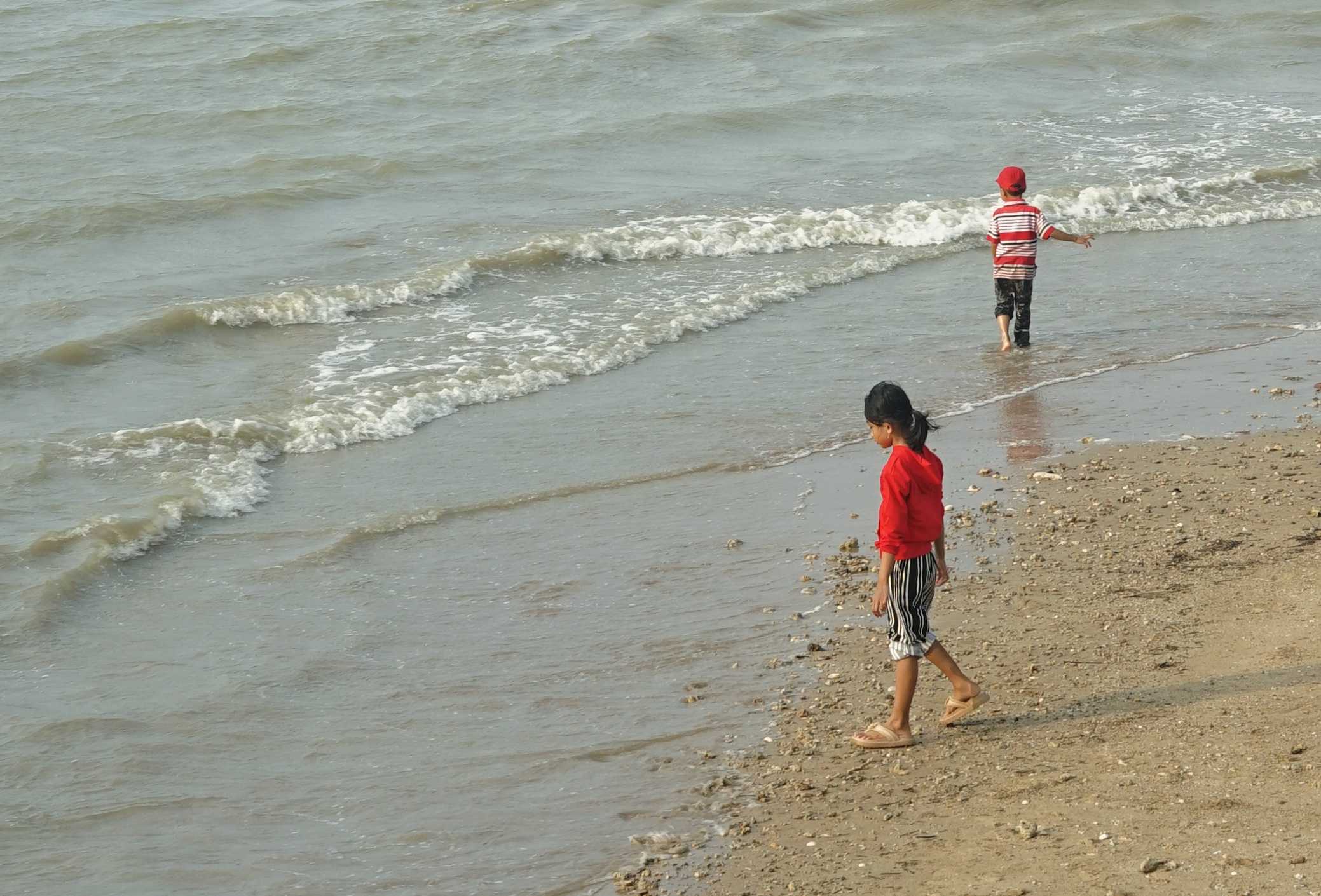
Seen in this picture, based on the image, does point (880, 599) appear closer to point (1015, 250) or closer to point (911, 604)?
point (911, 604)

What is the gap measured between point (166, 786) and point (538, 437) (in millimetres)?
4476

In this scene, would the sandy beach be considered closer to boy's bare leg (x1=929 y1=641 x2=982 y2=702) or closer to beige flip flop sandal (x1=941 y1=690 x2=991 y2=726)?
beige flip flop sandal (x1=941 y1=690 x2=991 y2=726)

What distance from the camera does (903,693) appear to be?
5.52m

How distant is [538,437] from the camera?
9.91 metres

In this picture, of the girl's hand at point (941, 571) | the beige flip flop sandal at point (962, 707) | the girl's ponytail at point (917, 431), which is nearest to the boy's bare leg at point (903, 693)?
the beige flip flop sandal at point (962, 707)

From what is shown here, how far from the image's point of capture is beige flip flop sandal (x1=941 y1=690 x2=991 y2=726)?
5.59 meters

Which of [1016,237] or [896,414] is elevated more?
[896,414]

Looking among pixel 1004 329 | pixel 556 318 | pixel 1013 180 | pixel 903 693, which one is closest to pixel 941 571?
pixel 903 693

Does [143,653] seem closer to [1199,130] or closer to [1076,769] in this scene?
[1076,769]

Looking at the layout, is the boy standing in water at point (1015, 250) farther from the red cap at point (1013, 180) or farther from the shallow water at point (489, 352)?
the shallow water at point (489, 352)

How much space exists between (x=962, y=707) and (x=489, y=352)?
6.89m

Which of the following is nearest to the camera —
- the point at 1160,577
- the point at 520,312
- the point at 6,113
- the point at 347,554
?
the point at 1160,577

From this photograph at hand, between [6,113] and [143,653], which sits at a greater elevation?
[6,113]

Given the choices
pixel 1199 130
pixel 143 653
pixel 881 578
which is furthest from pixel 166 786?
pixel 1199 130
